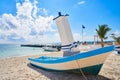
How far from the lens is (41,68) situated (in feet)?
A: 28.7

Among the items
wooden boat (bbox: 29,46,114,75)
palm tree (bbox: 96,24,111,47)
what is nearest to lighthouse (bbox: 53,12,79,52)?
wooden boat (bbox: 29,46,114,75)

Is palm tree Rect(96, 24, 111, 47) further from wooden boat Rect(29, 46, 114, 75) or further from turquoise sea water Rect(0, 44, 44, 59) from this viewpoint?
wooden boat Rect(29, 46, 114, 75)

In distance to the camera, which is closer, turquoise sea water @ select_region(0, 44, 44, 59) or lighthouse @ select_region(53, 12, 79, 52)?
lighthouse @ select_region(53, 12, 79, 52)

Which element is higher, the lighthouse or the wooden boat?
the lighthouse

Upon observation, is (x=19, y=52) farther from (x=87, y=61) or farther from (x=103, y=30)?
(x=87, y=61)

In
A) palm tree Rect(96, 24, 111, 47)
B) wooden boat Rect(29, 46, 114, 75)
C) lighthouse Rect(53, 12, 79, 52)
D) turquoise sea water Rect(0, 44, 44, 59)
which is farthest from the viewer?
turquoise sea water Rect(0, 44, 44, 59)

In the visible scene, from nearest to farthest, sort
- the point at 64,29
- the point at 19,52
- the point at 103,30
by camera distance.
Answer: the point at 64,29 < the point at 103,30 < the point at 19,52

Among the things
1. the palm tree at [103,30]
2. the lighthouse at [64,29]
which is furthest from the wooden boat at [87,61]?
the palm tree at [103,30]

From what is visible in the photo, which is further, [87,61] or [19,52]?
[19,52]

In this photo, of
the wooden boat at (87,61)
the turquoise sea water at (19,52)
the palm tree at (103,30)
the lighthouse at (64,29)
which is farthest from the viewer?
the turquoise sea water at (19,52)

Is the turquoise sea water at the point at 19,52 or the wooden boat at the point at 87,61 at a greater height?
the wooden boat at the point at 87,61

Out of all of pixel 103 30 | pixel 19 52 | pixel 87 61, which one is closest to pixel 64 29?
pixel 87 61

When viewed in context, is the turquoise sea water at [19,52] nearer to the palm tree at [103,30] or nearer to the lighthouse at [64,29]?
the palm tree at [103,30]

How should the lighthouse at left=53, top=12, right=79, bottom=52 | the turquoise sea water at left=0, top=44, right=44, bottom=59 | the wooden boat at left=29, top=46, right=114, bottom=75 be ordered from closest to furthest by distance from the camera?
the wooden boat at left=29, top=46, right=114, bottom=75 < the lighthouse at left=53, top=12, right=79, bottom=52 < the turquoise sea water at left=0, top=44, right=44, bottom=59
